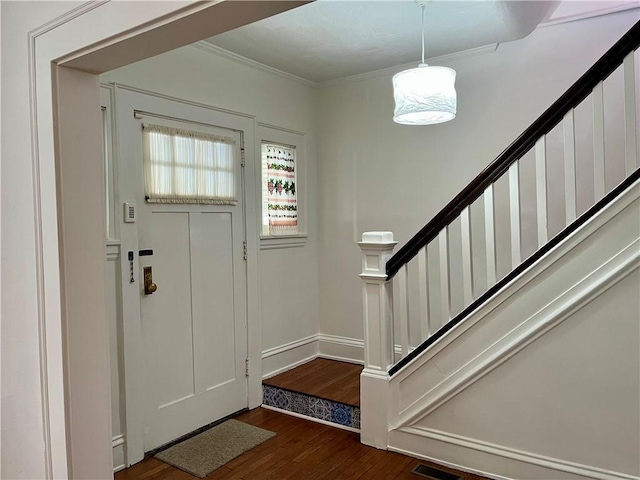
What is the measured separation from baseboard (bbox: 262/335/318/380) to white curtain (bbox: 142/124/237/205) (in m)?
1.28

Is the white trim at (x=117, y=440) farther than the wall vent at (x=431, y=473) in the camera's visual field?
Yes

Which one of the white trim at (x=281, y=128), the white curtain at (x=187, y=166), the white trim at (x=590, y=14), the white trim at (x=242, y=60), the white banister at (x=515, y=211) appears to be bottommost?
the white banister at (x=515, y=211)

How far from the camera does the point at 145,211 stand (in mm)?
2777

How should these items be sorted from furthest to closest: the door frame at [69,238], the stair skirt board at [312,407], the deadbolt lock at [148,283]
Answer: the stair skirt board at [312,407] → the deadbolt lock at [148,283] → the door frame at [69,238]

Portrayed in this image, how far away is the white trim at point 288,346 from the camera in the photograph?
3650 millimetres

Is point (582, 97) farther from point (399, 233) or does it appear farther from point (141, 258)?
point (141, 258)

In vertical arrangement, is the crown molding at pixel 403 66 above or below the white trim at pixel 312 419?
above

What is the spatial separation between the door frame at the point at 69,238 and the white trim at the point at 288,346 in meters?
2.14

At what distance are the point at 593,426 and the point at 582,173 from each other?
5.31ft

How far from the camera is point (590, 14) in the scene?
9.66ft

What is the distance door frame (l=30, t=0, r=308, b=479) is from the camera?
140 centimetres

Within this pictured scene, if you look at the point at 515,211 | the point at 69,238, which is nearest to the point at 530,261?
the point at 515,211

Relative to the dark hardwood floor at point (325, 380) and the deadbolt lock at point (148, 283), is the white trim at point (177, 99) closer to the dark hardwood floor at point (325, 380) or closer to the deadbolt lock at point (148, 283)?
the deadbolt lock at point (148, 283)

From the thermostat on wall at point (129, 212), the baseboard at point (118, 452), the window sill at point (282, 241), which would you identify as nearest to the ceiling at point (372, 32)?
the thermostat on wall at point (129, 212)
